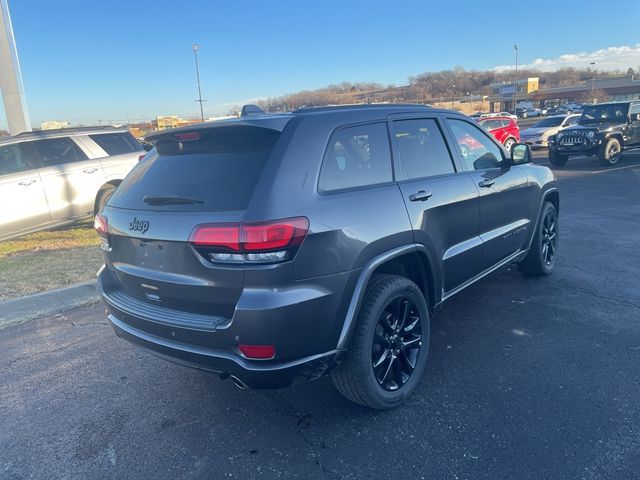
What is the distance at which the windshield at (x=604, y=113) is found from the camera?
1600 centimetres

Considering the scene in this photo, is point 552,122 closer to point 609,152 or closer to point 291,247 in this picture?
point 609,152

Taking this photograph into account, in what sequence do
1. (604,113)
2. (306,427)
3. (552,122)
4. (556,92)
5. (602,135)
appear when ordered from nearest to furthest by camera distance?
(306,427), (602,135), (604,113), (552,122), (556,92)

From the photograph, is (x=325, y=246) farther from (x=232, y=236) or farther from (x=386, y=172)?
(x=386, y=172)

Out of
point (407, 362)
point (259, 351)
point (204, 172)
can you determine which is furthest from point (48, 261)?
point (407, 362)

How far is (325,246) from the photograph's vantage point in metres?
2.59

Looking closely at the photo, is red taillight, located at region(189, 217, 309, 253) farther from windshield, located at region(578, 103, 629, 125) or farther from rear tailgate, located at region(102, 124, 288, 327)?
windshield, located at region(578, 103, 629, 125)

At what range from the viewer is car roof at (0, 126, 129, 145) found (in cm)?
753

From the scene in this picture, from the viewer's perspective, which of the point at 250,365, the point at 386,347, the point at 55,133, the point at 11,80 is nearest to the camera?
the point at 250,365

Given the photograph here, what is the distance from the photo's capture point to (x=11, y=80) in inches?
430

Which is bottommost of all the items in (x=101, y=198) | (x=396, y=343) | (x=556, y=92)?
(x=396, y=343)

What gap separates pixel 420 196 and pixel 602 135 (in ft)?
47.8

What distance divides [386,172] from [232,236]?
1207 mm

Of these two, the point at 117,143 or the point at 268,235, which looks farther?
the point at 117,143

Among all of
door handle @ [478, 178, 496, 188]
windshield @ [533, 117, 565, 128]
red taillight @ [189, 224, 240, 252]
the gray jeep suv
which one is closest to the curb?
the gray jeep suv
